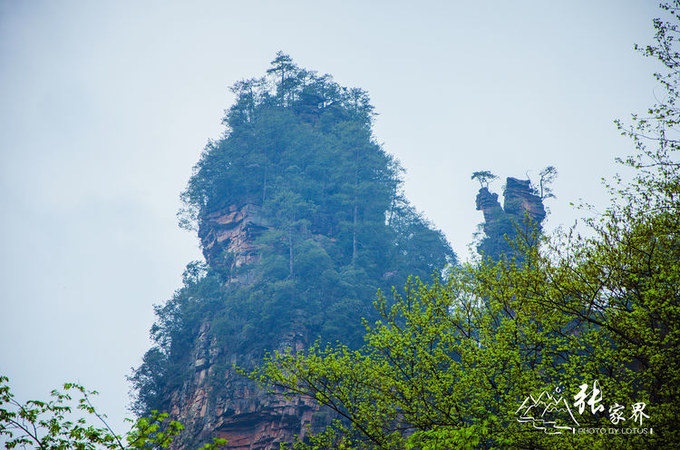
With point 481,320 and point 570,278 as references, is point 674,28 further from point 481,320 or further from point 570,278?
point 481,320

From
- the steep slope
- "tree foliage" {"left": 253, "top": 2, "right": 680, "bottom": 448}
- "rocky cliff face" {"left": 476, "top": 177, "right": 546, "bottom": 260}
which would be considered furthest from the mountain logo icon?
"rocky cliff face" {"left": 476, "top": 177, "right": 546, "bottom": 260}

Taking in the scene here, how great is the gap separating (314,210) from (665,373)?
44475mm

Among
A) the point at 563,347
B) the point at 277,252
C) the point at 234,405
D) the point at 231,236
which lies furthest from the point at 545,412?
the point at 231,236

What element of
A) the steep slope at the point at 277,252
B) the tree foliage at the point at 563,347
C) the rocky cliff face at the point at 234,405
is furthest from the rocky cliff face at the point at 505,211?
the tree foliage at the point at 563,347

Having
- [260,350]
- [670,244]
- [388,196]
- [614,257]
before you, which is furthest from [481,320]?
[388,196]

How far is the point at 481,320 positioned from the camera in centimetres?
1520

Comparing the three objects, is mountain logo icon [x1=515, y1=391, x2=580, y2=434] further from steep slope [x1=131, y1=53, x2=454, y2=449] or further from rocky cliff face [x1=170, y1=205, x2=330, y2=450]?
steep slope [x1=131, y1=53, x2=454, y2=449]

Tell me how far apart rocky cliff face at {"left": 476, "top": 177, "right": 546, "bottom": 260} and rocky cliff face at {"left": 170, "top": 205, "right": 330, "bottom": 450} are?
22.0 meters

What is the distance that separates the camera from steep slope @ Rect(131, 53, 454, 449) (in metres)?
40.0

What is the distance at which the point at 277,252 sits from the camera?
50.6 m

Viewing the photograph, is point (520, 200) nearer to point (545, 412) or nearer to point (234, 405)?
point (234, 405)

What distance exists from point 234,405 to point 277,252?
1692 cm

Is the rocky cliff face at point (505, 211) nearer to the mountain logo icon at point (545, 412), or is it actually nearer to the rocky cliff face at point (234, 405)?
the rocky cliff face at point (234, 405)

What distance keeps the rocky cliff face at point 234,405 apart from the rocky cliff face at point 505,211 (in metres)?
22.0
